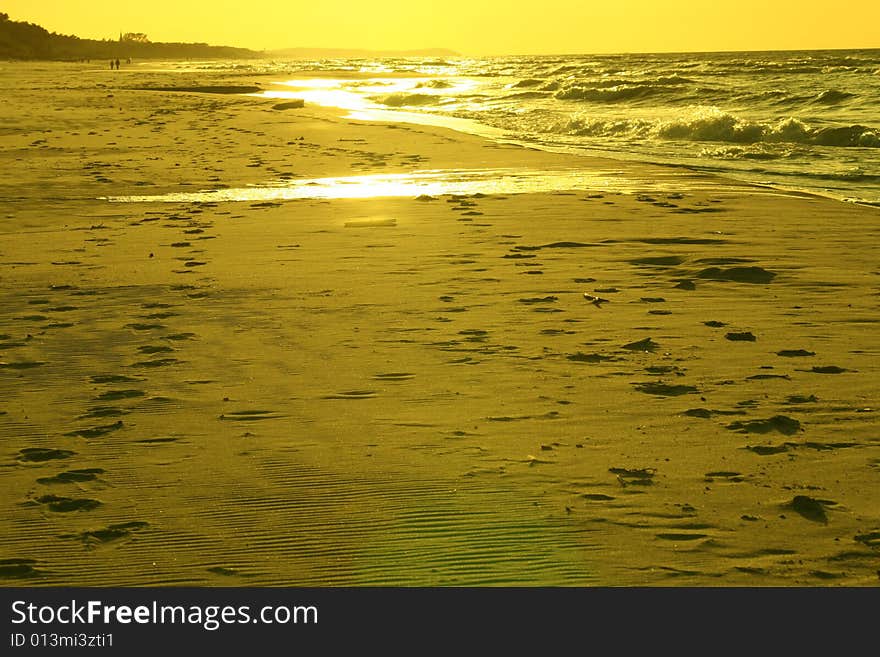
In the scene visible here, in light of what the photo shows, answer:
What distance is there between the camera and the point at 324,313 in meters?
6.85

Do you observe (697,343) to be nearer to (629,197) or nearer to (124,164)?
(629,197)

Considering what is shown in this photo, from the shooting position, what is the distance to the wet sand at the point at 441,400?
3.64m

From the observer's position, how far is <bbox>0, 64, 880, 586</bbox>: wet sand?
12.0 feet

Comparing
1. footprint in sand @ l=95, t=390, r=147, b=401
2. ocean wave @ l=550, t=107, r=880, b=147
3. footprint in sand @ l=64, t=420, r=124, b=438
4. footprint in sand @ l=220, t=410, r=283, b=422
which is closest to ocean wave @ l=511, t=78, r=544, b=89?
ocean wave @ l=550, t=107, r=880, b=147

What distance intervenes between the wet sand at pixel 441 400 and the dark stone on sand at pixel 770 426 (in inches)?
1.1

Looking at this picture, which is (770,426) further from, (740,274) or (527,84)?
(527,84)

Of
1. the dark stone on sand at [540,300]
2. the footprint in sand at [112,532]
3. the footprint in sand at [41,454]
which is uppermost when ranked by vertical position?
the dark stone on sand at [540,300]

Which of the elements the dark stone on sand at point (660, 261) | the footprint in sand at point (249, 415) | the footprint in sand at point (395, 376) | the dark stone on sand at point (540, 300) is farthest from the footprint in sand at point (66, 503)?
the dark stone on sand at point (660, 261)

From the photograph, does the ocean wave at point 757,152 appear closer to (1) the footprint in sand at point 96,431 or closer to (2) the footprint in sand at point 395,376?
(2) the footprint in sand at point 395,376

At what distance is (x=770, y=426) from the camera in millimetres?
4730

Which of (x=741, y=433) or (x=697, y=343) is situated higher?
(x=697, y=343)

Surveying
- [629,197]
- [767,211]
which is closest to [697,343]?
[767,211]

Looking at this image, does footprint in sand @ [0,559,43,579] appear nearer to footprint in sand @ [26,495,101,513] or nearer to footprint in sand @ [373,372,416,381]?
footprint in sand @ [26,495,101,513]
